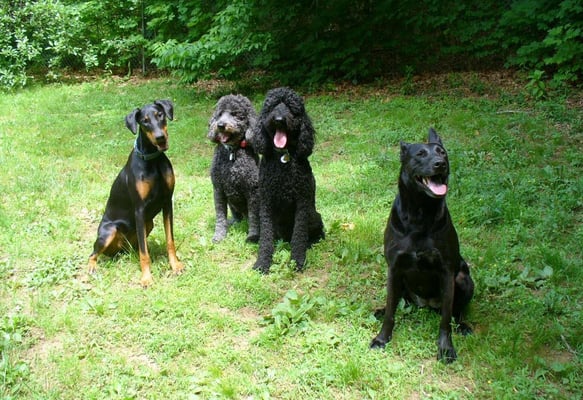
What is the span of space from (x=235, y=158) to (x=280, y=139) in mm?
848

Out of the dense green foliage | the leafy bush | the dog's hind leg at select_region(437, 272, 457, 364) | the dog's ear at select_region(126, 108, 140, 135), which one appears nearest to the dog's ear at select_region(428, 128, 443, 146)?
the dog's hind leg at select_region(437, 272, 457, 364)

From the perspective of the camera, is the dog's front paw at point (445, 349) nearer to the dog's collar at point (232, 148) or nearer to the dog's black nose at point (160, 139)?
the dog's black nose at point (160, 139)

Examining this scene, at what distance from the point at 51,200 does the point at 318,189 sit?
312 centimetres

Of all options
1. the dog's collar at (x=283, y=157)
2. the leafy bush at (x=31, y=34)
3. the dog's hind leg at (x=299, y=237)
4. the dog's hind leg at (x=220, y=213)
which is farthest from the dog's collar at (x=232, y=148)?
the leafy bush at (x=31, y=34)

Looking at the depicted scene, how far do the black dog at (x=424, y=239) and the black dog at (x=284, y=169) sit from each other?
4.21 ft

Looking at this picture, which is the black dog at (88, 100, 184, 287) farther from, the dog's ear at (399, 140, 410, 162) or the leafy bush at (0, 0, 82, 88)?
the leafy bush at (0, 0, 82, 88)

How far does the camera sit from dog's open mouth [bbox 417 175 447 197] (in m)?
3.10

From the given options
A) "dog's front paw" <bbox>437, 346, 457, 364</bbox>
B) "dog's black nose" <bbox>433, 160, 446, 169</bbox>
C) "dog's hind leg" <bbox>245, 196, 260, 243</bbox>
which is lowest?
"dog's front paw" <bbox>437, 346, 457, 364</bbox>

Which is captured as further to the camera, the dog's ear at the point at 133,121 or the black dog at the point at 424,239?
the dog's ear at the point at 133,121

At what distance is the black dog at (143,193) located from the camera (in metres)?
4.25

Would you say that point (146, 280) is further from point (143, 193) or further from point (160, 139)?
point (160, 139)

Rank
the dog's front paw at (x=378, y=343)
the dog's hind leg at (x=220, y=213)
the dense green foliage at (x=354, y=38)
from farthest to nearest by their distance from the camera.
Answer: the dense green foliage at (x=354, y=38), the dog's hind leg at (x=220, y=213), the dog's front paw at (x=378, y=343)

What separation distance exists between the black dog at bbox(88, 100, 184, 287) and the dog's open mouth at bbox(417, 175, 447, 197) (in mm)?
2138

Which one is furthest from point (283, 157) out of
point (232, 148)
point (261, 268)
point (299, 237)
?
point (261, 268)
